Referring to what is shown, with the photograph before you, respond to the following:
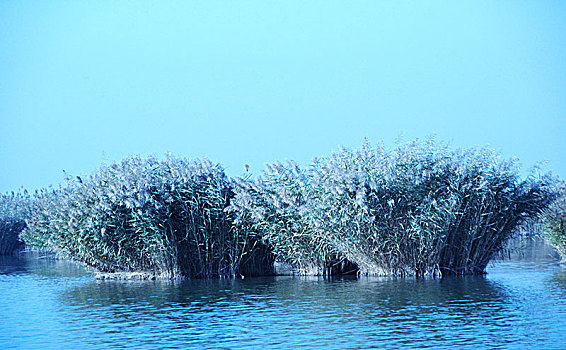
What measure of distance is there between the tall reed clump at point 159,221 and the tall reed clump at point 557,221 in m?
11.1

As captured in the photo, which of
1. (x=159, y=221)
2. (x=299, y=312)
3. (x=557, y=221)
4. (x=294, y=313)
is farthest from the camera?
(x=557, y=221)

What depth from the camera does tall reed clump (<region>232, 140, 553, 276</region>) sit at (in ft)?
75.2

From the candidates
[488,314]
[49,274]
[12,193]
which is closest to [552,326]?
[488,314]

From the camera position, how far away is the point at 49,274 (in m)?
32.0

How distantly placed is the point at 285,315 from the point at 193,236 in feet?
30.0

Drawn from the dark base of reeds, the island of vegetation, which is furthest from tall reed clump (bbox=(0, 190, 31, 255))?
the island of vegetation

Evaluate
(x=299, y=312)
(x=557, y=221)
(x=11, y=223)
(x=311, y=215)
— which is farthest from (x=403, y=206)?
(x=11, y=223)

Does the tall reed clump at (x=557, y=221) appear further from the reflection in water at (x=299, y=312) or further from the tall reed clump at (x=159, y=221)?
the tall reed clump at (x=159, y=221)

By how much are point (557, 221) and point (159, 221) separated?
49.0ft

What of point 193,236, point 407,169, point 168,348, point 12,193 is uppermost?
point 12,193

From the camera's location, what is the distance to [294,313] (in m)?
17.3

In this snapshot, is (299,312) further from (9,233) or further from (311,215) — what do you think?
(9,233)

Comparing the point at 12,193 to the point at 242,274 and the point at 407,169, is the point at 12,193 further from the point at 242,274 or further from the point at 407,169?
the point at 407,169

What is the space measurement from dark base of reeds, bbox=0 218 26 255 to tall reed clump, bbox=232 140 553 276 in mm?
30784
